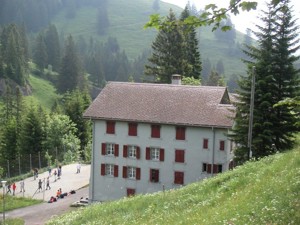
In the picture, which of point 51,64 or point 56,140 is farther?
point 51,64

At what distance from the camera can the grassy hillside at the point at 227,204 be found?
1204 centimetres

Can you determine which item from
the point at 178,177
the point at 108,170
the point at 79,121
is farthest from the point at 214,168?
the point at 79,121

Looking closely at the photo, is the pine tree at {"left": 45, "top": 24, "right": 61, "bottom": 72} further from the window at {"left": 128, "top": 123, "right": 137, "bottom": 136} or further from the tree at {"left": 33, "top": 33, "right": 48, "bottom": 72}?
the window at {"left": 128, "top": 123, "right": 137, "bottom": 136}

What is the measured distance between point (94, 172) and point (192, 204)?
25.7 metres

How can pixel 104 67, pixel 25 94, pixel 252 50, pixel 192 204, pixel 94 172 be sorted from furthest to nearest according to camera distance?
pixel 104 67, pixel 25 94, pixel 94 172, pixel 252 50, pixel 192 204

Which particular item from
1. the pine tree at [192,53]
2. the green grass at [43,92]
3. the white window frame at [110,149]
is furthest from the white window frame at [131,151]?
the green grass at [43,92]

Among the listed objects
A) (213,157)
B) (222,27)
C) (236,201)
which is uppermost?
(222,27)

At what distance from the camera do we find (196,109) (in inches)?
1593

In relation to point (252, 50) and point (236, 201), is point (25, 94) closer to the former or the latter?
point (252, 50)

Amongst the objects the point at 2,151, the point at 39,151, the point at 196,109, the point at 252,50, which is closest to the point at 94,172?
the point at 196,109

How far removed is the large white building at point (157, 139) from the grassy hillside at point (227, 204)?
57.1 ft

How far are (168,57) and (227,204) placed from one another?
171ft

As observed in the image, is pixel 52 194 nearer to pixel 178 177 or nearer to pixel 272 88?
pixel 178 177

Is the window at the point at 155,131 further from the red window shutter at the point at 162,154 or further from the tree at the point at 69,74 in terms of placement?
the tree at the point at 69,74
